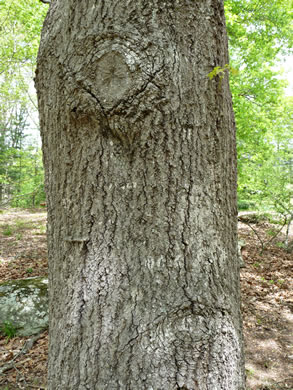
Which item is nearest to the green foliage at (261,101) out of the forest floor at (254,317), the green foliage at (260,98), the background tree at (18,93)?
the green foliage at (260,98)

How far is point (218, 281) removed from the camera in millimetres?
1309

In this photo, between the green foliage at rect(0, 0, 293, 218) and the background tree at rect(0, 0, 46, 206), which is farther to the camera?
the background tree at rect(0, 0, 46, 206)

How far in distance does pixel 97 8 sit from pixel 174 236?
1.14m

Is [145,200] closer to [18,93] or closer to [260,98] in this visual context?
[260,98]

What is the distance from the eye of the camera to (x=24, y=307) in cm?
378

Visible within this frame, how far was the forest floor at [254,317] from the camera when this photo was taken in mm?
2835

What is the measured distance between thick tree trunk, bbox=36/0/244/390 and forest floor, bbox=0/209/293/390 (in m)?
1.94

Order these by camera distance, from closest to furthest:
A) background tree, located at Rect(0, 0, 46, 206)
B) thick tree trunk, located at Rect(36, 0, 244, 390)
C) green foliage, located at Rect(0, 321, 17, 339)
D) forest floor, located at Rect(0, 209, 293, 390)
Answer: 1. thick tree trunk, located at Rect(36, 0, 244, 390)
2. forest floor, located at Rect(0, 209, 293, 390)
3. green foliage, located at Rect(0, 321, 17, 339)
4. background tree, located at Rect(0, 0, 46, 206)

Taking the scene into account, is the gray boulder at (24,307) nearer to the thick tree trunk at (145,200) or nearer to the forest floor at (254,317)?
the forest floor at (254,317)

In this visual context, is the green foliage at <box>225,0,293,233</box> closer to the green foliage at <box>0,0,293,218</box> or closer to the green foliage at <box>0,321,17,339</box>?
the green foliage at <box>0,0,293,218</box>

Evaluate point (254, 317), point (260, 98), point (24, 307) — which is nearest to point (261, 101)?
point (260, 98)

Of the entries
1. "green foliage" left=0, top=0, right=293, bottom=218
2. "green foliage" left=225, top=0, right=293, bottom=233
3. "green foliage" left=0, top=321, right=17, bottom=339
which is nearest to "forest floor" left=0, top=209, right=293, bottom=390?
"green foliage" left=0, top=321, right=17, bottom=339

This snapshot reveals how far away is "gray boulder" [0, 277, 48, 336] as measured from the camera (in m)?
3.65

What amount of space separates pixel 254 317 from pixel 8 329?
11.5ft
